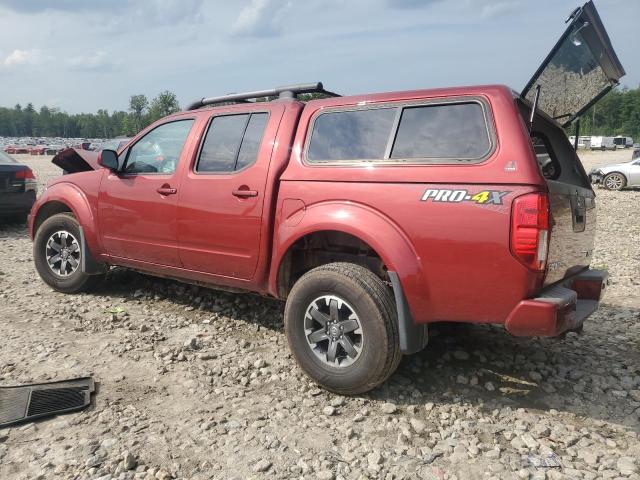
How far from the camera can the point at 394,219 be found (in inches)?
→ 129

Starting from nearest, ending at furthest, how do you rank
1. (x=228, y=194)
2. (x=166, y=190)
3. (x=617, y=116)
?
1. (x=228, y=194)
2. (x=166, y=190)
3. (x=617, y=116)

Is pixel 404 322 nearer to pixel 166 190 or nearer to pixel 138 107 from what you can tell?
pixel 166 190

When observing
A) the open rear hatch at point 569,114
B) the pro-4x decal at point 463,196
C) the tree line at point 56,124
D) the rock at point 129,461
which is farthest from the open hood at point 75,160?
the tree line at point 56,124

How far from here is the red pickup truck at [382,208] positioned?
299 centimetres

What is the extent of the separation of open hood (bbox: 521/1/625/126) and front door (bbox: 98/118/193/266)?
9.49 feet

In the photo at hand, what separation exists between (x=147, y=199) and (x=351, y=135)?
2.05 meters

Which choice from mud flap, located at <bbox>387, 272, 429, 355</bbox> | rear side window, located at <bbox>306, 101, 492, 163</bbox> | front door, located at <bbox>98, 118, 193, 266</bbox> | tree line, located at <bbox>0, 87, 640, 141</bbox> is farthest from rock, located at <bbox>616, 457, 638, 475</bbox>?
tree line, located at <bbox>0, 87, 640, 141</bbox>

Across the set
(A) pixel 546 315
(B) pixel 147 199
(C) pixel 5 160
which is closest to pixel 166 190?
(B) pixel 147 199

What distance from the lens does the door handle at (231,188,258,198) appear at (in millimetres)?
3939

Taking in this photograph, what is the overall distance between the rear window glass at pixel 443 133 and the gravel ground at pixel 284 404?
1336mm

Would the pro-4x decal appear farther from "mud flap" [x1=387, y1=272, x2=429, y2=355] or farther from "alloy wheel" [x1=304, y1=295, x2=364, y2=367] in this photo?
"alloy wheel" [x1=304, y1=295, x2=364, y2=367]

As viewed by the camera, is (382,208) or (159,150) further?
(159,150)

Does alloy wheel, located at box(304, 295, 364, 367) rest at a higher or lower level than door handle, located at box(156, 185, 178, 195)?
lower

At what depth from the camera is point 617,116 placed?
10231 cm
